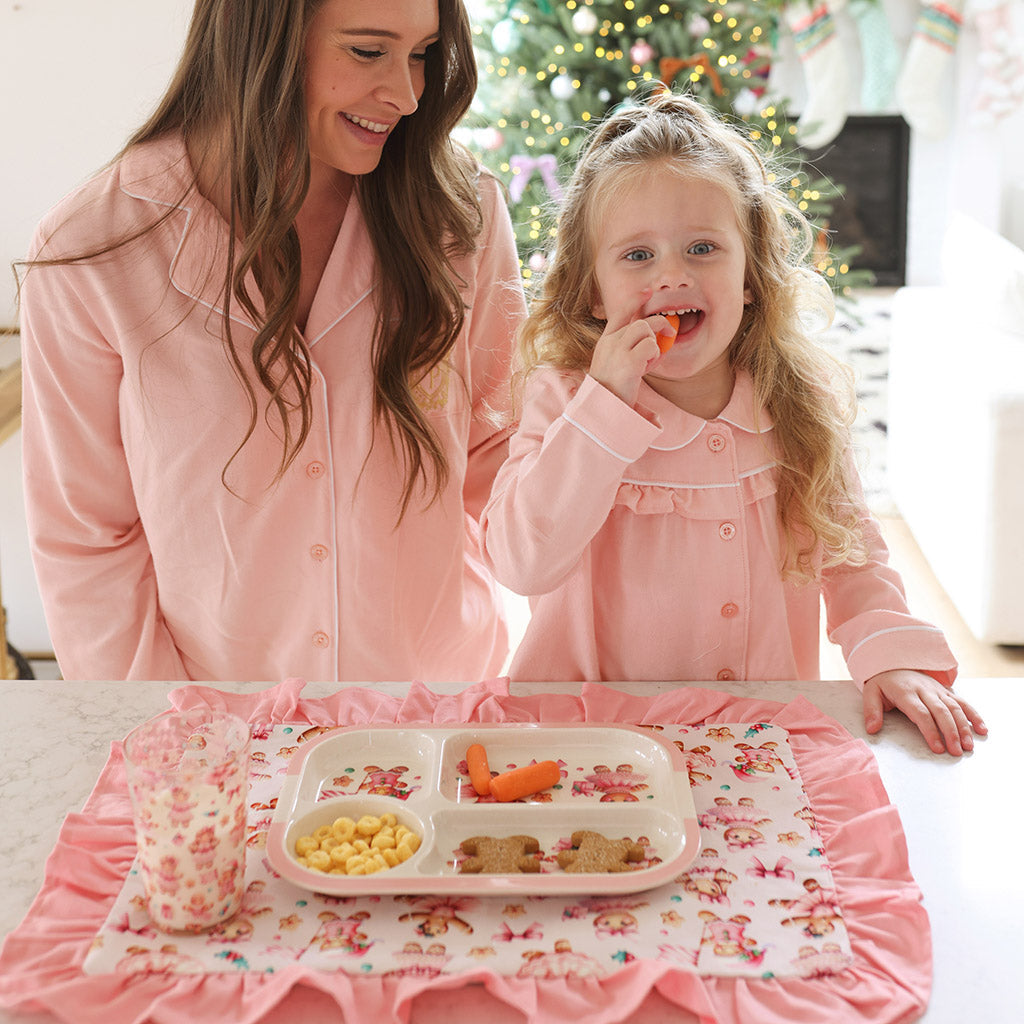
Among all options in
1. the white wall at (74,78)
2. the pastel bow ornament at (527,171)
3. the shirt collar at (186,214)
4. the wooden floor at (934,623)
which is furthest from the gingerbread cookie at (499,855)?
the pastel bow ornament at (527,171)

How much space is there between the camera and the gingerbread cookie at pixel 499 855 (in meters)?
0.97

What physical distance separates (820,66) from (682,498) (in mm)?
5682

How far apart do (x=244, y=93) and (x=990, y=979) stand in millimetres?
1153

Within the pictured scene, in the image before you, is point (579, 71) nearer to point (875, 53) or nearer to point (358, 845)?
point (875, 53)

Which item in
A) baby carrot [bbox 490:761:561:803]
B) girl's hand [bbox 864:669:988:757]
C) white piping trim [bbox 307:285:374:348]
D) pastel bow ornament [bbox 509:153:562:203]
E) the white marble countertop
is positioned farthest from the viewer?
pastel bow ornament [bbox 509:153:562:203]

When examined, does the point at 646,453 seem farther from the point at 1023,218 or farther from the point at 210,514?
the point at 1023,218

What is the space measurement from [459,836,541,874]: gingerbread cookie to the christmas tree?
2.99 m

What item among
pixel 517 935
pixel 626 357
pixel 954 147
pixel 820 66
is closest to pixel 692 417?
Result: pixel 626 357

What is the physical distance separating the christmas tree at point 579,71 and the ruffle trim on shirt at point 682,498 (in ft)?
8.25

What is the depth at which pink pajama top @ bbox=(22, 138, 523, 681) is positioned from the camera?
147cm

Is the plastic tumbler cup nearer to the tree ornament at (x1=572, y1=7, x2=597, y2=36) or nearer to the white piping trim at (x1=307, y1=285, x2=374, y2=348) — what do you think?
the white piping trim at (x1=307, y1=285, x2=374, y2=348)

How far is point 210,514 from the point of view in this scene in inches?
61.1

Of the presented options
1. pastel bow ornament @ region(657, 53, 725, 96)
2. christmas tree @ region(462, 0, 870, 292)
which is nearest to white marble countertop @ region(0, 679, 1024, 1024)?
christmas tree @ region(462, 0, 870, 292)

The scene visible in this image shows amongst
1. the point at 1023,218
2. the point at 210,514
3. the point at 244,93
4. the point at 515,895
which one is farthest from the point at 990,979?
the point at 1023,218
